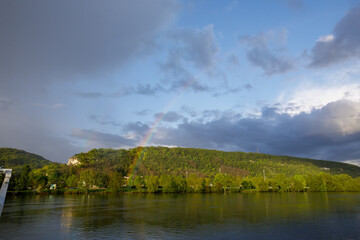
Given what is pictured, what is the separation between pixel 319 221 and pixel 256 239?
53.0 ft

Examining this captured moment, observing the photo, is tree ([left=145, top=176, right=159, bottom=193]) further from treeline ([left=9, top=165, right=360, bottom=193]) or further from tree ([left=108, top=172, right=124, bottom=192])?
tree ([left=108, top=172, right=124, bottom=192])

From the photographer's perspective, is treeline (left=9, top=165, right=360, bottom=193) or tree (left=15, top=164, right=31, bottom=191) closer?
tree (left=15, top=164, right=31, bottom=191)

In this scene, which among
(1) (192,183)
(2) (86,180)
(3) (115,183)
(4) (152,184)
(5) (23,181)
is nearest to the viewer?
(5) (23,181)

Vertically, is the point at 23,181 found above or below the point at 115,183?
below

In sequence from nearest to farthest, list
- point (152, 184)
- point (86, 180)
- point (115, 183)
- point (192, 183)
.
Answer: point (86, 180) < point (152, 184) < point (115, 183) < point (192, 183)

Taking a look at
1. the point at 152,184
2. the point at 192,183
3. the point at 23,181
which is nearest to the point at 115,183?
the point at 152,184

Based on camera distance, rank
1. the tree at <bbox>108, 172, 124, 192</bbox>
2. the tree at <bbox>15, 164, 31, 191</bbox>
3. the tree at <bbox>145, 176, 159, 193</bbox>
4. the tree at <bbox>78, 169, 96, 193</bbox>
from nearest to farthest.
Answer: the tree at <bbox>15, 164, 31, 191</bbox> → the tree at <bbox>78, 169, 96, 193</bbox> → the tree at <bbox>145, 176, 159, 193</bbox> → the tree at <bbox>108, 172, 124, 192</bbox>

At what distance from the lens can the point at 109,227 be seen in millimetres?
32094

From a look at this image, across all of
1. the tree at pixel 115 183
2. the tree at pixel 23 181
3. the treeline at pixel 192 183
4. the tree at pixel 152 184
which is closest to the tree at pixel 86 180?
the treeline at pixel 192 183

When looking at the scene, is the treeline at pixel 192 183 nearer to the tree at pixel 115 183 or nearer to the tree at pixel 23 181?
the tree at pixel 115 183

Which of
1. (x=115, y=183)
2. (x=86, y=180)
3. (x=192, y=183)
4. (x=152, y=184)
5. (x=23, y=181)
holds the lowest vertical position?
(x=23, y=181)

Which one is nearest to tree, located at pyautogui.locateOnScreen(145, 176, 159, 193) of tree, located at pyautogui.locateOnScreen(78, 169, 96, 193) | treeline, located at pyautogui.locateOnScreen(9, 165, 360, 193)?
treeline, located at pyautogui.locateOnScreen(9, 165, 360, 193)

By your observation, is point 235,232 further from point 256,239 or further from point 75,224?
point 75,224

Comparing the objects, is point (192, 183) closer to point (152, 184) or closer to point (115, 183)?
point (152, 184)
